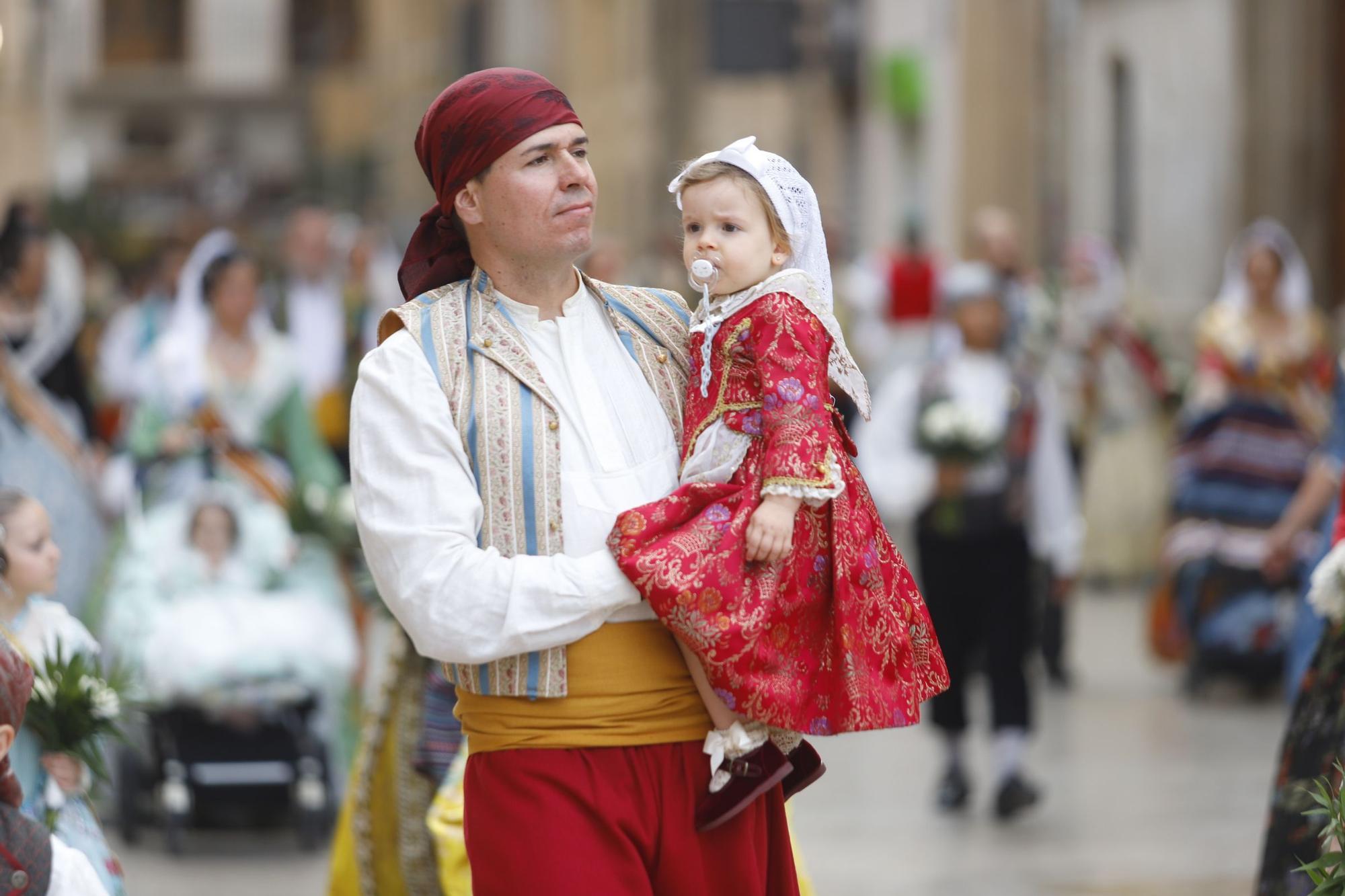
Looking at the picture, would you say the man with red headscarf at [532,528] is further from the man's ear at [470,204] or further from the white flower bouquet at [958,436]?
the white flower bouquet at [958,436]

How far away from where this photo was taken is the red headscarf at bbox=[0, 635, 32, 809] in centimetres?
381

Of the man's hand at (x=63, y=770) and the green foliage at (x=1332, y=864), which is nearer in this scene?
the green foliage at (x=1332, y=864)

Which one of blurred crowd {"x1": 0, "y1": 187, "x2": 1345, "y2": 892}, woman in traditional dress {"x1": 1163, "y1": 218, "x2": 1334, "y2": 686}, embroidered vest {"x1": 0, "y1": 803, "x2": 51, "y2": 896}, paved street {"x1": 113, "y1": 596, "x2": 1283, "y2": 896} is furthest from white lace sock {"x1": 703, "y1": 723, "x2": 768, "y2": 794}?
woman in traditional dress {"x1": 1163, "y1": 218, "x2": 1334, "y2": 686}

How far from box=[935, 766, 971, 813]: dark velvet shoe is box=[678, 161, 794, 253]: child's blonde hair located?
A: 4.89 metres

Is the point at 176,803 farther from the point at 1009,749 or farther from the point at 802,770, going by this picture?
the point at 802,770

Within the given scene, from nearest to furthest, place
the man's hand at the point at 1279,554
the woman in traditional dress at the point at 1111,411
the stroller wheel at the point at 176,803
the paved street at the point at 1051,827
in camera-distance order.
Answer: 1. the paved street at the point at 1051,827
2. the stroller wheel at the point at 176,803
3. the man's hand at the point at 1279,554
4. the woman in traditional dress at the point at 1111,411

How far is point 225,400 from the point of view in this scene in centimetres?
848

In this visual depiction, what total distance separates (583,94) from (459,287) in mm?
33631

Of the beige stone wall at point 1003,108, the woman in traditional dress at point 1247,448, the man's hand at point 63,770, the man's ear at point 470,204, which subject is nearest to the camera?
the man's ear at point 470,204

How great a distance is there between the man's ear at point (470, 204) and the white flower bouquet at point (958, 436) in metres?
4.64

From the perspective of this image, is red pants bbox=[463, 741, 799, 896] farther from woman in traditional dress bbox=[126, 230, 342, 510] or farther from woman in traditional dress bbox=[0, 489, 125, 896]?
woman in traditional dress bbox=[126, 230, 342, 510]

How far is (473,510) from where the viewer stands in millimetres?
3494

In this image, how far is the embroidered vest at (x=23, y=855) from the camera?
12.4 feet

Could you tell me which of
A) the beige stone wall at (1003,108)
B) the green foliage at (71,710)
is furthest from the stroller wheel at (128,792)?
the beige stone wall at (1003,108)
